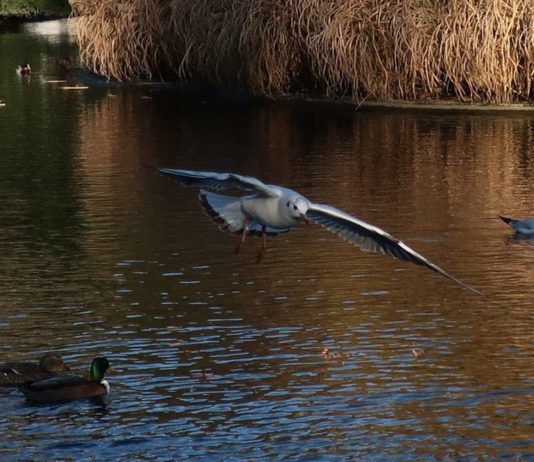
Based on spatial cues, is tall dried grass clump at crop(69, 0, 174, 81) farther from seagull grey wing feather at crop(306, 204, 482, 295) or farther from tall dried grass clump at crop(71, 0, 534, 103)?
seagull grey wing feather at crop(306, 204, 482, 295)

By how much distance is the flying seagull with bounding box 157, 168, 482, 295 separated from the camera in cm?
976

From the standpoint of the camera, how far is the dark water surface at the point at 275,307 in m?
9.27

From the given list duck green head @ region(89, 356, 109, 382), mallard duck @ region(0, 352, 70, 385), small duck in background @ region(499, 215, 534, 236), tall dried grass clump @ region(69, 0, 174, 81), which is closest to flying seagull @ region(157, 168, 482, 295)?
duck green head @ region(89, 356, 109, 382)

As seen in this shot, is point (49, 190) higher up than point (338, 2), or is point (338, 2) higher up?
point (338, 2)

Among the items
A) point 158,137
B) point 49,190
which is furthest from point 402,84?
point 49,190

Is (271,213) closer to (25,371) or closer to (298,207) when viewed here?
(298,207)

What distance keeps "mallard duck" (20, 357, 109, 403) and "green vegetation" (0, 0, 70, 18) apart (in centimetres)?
5391

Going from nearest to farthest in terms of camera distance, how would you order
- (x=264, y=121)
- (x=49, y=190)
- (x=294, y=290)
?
(x=294, y=290), (x=49, y=190), (x=264, y=121)

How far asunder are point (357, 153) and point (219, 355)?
1135 centimetres

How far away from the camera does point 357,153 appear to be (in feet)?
71.9

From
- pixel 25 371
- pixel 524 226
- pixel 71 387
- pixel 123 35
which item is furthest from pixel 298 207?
pixel 123 35

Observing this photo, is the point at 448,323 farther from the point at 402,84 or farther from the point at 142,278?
the point at 402,84

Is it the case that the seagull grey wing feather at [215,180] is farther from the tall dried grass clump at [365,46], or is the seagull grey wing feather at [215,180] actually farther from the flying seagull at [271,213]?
the tall dried grass clump at [365,46]

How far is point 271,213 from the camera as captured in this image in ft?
33.9
